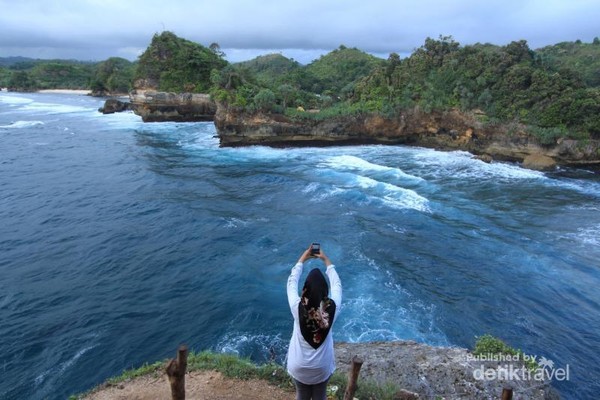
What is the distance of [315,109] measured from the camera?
1746 inches

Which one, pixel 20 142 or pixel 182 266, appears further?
pixel 20 142

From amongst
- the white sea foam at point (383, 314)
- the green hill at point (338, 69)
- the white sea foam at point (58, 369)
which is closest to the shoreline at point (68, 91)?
the green hill at point (338, 69)

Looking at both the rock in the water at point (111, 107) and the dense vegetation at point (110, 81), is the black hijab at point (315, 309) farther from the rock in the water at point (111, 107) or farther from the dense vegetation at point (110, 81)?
the dense vegetation at point (110, 81)

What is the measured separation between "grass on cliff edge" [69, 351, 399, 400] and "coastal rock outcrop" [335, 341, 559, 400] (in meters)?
0.79

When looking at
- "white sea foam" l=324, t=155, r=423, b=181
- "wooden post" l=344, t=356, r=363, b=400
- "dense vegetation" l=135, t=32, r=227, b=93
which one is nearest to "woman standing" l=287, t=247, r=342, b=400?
"wooden post" l=344, t=356, r=363, b=400

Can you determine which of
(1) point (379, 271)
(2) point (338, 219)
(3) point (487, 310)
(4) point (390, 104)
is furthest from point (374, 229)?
(4) point (390, 104)

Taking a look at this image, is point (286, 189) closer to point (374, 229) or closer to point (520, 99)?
point (374, 229)

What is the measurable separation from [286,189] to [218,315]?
13.8 metres

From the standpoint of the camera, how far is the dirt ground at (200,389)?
7652mm

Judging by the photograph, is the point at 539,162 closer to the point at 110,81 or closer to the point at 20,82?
the point at 110,81

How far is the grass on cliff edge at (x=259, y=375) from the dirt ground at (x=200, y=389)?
14 cm

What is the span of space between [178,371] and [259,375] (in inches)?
140

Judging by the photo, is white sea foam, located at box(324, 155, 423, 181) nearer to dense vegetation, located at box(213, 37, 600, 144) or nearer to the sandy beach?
dense vegetation, located at box(213, 37, 600, 144)

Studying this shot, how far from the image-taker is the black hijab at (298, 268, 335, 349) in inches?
170
